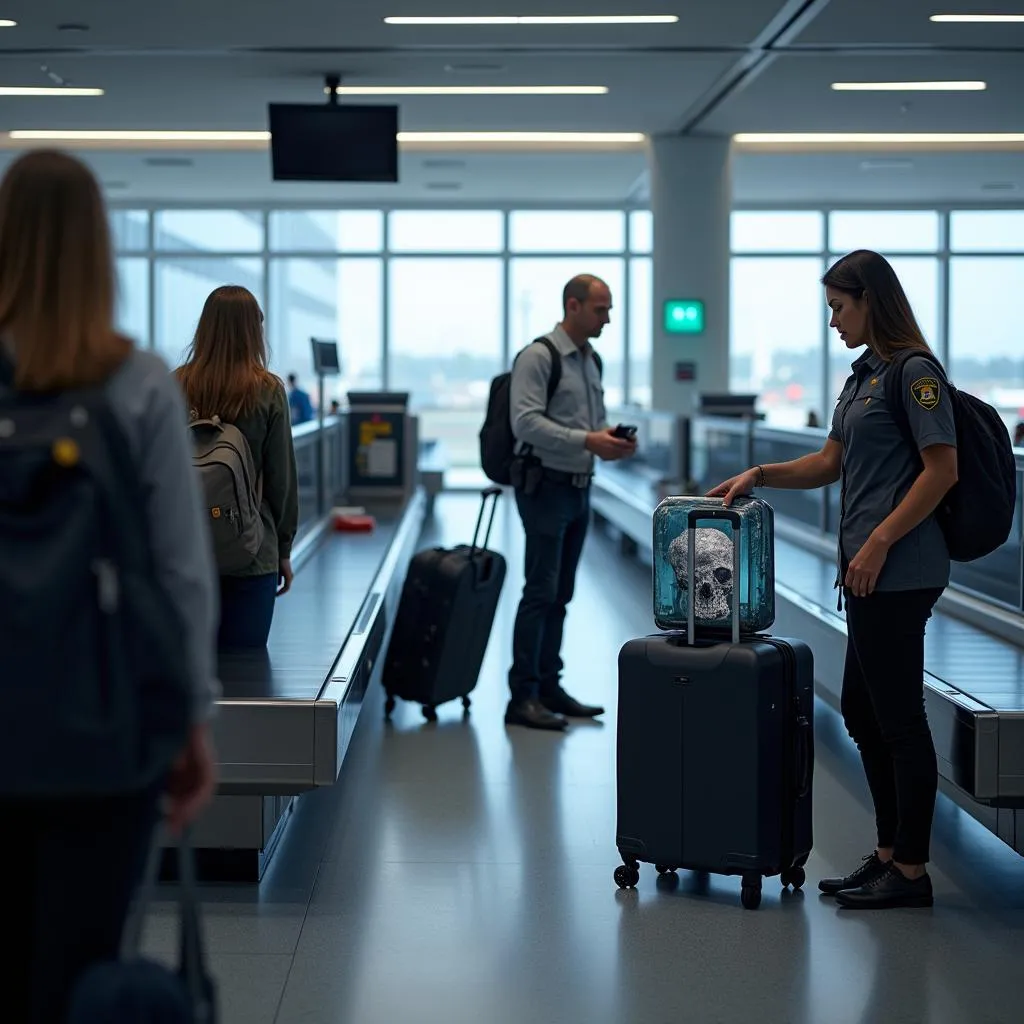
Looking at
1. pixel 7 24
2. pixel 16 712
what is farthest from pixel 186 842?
pixel 7 24

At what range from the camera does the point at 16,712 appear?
1631 mm

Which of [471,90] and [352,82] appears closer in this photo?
[352,82]

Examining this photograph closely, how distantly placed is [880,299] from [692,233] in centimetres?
1126

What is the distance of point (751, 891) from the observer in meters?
3.76

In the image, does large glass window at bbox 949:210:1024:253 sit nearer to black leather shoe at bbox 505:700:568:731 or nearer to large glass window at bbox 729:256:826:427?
large glass window at bbox 729:256:826:427

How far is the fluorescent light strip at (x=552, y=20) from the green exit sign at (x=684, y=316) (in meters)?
4.63

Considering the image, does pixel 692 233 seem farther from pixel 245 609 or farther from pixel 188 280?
pixel 245 609

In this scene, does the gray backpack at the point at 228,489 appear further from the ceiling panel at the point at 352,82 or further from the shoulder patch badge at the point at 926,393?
the ceiling panel at the point at 352,82

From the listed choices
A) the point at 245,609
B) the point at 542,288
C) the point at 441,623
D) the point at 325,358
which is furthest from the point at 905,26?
the point at 542,288

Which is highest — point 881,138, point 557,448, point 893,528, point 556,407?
point 881,138

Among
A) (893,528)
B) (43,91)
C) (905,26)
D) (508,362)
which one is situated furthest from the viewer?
(508,362)

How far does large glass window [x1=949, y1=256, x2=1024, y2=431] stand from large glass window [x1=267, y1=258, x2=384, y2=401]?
8.52 metres

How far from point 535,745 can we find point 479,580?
0.73 m

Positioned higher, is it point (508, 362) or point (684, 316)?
point (684, 316)
